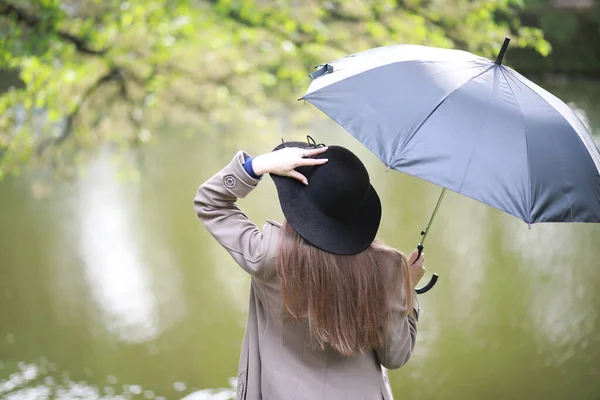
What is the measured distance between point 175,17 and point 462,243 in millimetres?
3277

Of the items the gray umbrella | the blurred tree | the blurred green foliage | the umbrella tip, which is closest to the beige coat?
the gray umbrella

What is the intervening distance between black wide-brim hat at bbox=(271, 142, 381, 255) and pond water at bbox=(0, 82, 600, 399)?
2703 mm

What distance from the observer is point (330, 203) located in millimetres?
1312

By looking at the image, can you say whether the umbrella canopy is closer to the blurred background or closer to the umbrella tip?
the umbrella tip

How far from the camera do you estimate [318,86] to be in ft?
5.37

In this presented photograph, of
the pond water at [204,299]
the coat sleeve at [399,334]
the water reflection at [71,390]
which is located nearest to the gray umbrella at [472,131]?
the coat sleeve at [399,334]

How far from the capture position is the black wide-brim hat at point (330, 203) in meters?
1.30

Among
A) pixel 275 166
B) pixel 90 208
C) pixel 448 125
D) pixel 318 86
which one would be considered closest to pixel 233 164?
pixel 275 166

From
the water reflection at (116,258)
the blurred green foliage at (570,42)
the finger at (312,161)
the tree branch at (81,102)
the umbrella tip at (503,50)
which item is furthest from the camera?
the blurred green foliage at (570,42)

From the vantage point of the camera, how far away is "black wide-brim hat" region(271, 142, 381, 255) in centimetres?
130

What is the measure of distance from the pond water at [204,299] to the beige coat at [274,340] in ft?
7.91

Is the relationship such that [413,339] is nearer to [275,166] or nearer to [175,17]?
[275,166]

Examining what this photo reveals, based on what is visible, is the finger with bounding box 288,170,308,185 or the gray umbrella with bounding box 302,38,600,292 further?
the gray umbrella with bounding box 302,38,600,292

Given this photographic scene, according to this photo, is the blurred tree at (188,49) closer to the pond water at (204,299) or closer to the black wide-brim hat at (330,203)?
the pond water at (204,299)
